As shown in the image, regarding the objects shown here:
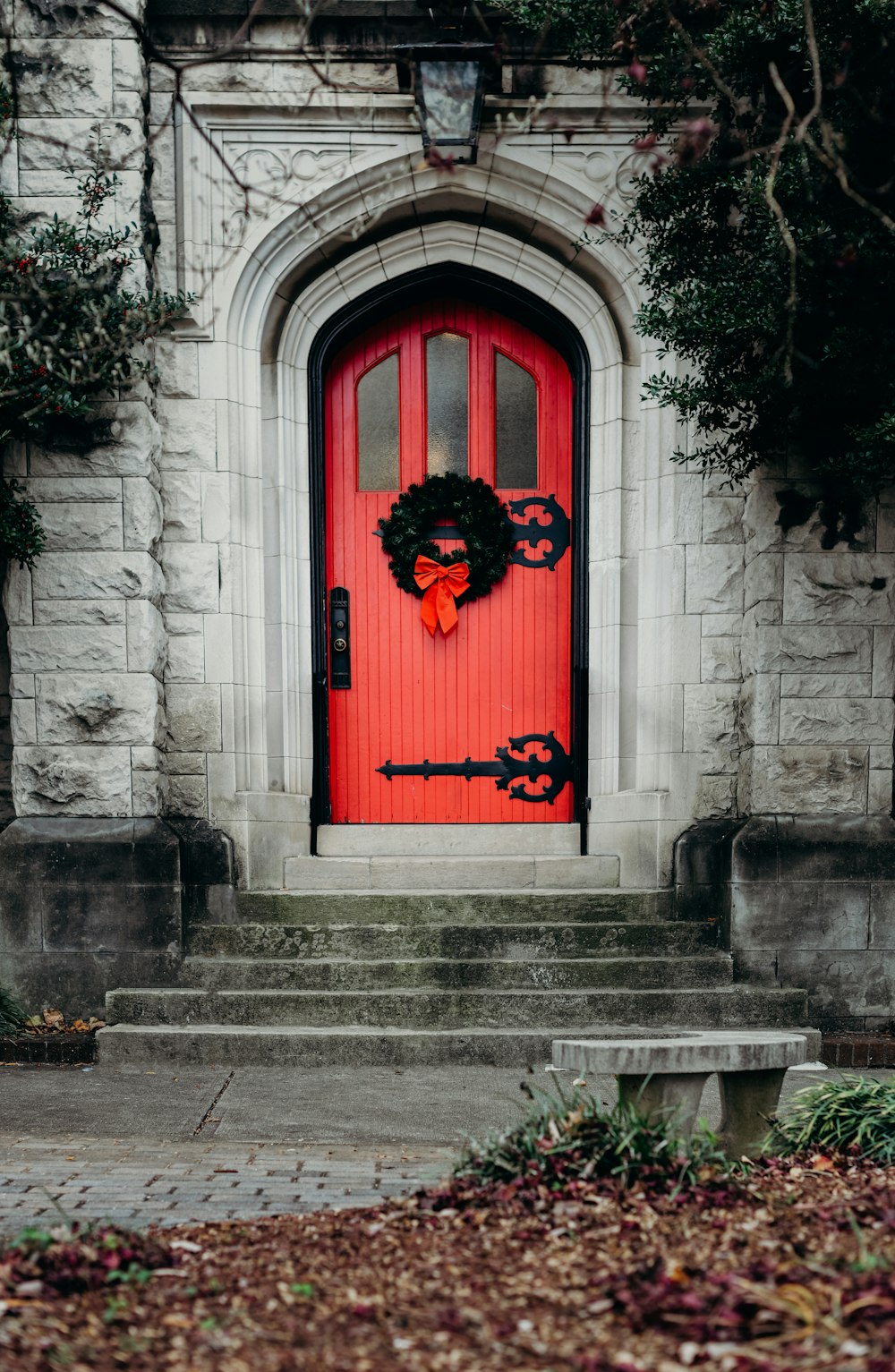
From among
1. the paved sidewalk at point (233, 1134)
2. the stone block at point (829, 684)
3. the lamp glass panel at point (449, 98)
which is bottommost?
the paved sidewalk at point (233, 1134)

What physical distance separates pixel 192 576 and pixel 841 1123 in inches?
166

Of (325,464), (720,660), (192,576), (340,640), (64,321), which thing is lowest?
(720,660)

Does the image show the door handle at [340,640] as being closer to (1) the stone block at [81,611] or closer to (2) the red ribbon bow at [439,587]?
(2) the red ribbon bow at [439,587]

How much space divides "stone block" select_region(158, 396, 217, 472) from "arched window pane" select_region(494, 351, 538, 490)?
5.45ft

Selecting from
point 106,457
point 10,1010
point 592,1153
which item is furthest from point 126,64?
point 592,1153

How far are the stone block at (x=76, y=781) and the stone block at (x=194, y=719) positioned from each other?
37 centimetres

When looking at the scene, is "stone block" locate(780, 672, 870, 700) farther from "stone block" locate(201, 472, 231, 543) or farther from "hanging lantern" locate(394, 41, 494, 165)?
"hanging lantern" locate(394, 41, 494, 165)

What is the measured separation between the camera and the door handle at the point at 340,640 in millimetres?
6984

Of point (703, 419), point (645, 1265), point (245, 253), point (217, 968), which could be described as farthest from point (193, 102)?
point (645, 1265)

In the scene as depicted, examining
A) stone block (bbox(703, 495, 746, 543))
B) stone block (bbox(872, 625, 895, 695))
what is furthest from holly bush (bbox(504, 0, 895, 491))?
stone block (bbox(872, 625, 895, 695))

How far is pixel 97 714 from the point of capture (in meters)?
6.17

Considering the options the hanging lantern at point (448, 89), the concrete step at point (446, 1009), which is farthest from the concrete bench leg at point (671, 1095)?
the hanging lantern at point (448, 89)

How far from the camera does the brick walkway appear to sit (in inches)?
140

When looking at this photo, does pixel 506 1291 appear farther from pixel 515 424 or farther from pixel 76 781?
pixel 515 424
